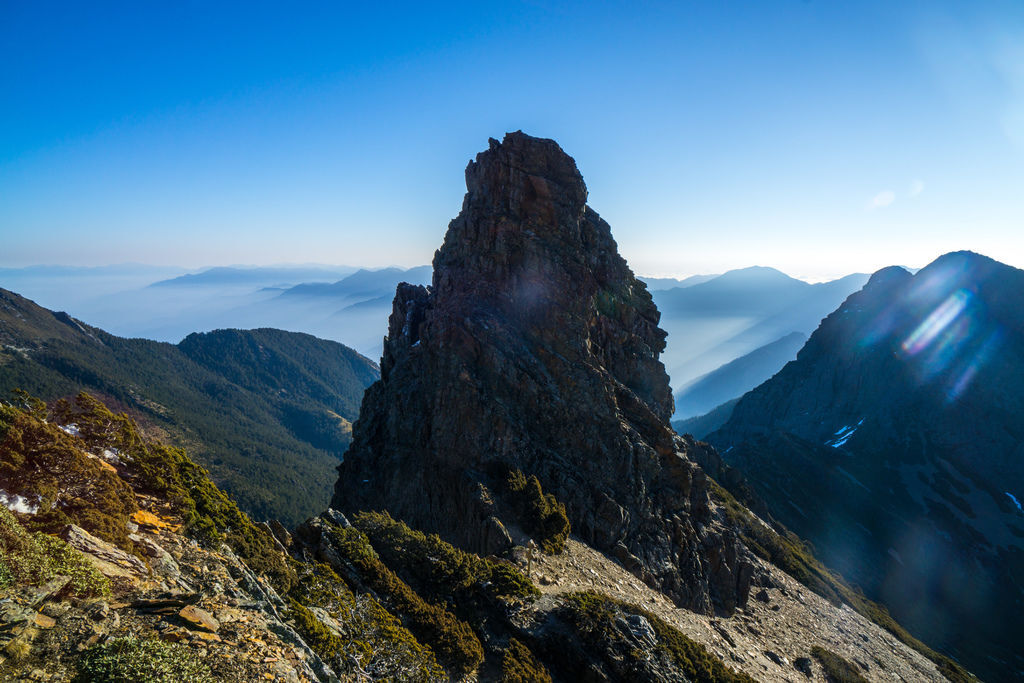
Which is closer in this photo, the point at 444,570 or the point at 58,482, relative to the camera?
the point at 58,482

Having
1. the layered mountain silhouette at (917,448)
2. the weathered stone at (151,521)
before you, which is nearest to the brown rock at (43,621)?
the weathered stone at (151,521)

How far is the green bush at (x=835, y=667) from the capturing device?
3703 centimetres

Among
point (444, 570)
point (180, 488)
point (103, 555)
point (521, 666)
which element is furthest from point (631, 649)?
point (103, 555)

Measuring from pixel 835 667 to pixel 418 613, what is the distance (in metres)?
35.5

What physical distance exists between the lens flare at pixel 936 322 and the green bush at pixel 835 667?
483ft

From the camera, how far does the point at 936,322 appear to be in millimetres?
152375

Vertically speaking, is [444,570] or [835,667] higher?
[444,570]

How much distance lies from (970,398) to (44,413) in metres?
186

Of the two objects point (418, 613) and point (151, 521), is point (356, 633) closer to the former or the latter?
point (418, 613)

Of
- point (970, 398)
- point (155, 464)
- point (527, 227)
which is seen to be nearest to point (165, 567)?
point (155, 464)

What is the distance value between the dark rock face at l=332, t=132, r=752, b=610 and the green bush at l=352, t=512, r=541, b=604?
4.97 m

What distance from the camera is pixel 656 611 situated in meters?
34.8

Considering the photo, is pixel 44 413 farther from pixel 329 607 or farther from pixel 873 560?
pixel 873 560

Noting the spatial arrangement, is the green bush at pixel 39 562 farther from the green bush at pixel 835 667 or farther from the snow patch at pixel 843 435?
the snow patch at pixel 843 435
